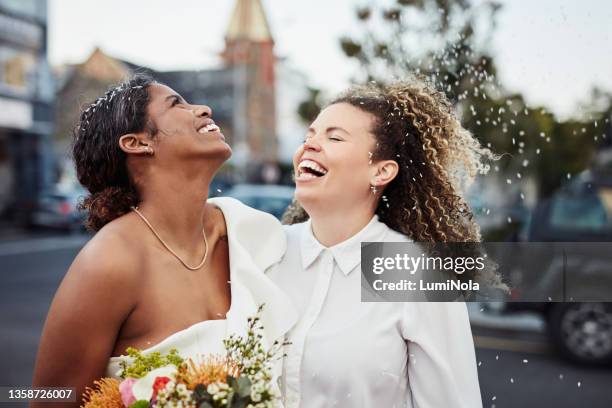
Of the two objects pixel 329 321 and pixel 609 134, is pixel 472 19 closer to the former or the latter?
pixel 329 321

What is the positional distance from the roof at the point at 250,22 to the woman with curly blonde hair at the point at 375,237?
4.03 metres

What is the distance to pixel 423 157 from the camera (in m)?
2.03


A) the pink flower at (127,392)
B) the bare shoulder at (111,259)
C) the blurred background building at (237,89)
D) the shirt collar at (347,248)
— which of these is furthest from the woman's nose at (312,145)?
the blurred background building at (237,89)

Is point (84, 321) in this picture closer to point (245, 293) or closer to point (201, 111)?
point (245, 293)

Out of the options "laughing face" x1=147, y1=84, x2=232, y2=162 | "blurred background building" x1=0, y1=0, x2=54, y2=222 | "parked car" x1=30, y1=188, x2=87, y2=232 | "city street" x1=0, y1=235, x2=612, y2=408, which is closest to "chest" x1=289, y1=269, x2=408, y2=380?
"laughing face" x1=147, y1=84, x2=232, y2=162

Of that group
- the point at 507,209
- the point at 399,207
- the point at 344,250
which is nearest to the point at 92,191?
the point at 344,250

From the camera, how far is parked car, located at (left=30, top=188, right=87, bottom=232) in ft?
53.4

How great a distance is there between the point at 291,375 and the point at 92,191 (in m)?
0.76

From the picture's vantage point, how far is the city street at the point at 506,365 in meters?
5.02

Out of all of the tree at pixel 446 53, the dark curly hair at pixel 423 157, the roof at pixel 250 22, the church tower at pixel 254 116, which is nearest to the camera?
the dark curly hair at pixel 423 157

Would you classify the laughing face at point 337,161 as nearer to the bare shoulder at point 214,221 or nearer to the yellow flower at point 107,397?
the bare shoulder at point 214,221

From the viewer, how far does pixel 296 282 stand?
1.99 metres

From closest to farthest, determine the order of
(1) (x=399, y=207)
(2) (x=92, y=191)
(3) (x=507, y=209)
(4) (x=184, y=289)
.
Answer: (4) (x=184, y=289)
(2) (x=92, y=191)
(1) (x=399, y=207)
(3) (x=507, y=209)

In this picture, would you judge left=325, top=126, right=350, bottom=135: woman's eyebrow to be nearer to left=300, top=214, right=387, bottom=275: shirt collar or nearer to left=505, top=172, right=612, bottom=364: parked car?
left=300, top=214, right=387, bottom=275: shirt collar
